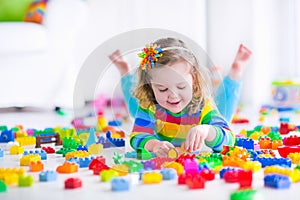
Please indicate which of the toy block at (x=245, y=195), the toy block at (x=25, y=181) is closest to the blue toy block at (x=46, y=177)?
the toy block at (x=25, y=181)

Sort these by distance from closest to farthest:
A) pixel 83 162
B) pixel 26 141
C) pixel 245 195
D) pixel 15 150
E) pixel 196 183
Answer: pixel 245 195 → pixel 196 183 → pixel 83 162 → pixel 15 150 → pixel 26 141

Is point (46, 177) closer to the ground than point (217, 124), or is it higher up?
closer to the ground

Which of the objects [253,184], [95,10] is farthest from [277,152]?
[95,10]

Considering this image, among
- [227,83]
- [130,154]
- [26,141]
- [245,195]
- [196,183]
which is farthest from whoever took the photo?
Answer: [227,83]

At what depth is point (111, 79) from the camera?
1703 millimetres

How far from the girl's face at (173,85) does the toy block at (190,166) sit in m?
0.17

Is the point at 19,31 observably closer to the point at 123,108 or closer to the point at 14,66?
the point at 14,66

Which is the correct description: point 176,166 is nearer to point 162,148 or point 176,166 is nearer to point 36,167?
point 162,148

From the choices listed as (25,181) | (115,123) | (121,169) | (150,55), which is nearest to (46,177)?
(25,181)

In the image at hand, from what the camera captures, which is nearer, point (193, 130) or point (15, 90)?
point (193, 130)

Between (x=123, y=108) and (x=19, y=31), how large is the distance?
83cm

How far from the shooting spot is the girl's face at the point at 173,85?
3.70ft

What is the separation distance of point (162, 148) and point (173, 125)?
110mm

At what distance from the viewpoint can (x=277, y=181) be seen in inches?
34.3
